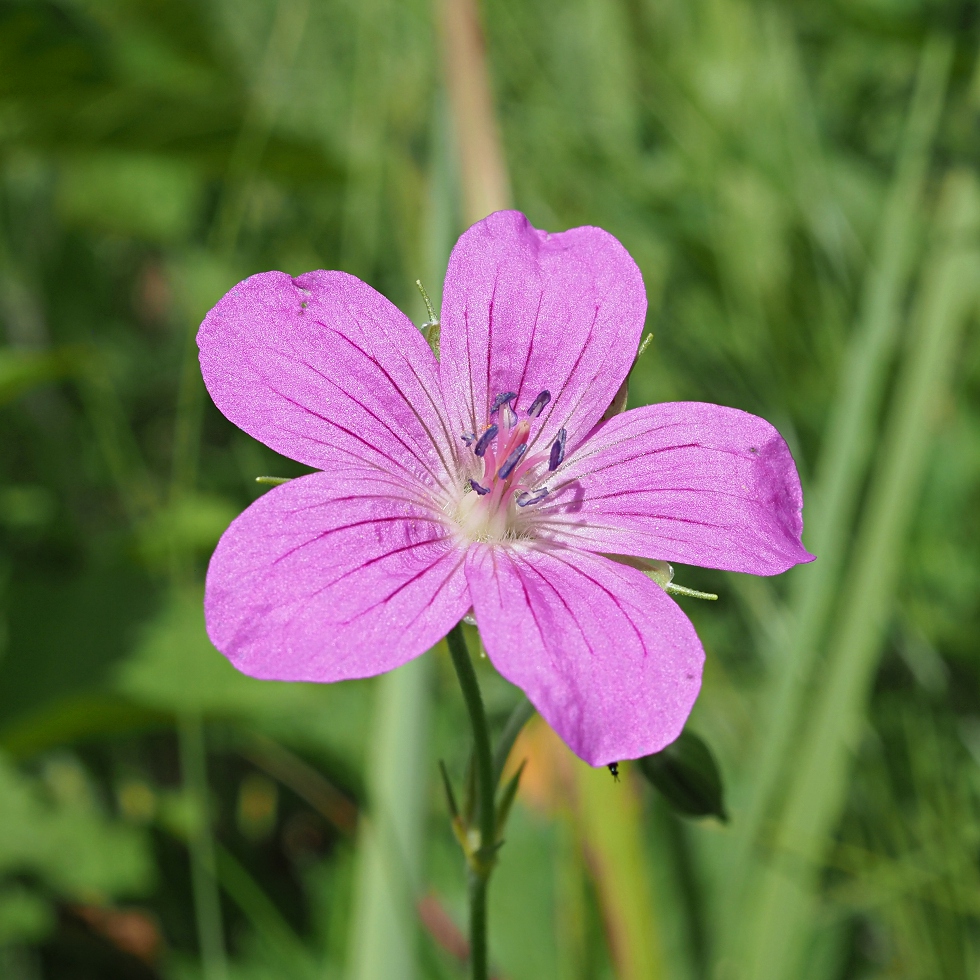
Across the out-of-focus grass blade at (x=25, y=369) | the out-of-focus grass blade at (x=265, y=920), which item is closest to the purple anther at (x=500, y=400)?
the out-of-focus grass blade at (x=25, y=369)

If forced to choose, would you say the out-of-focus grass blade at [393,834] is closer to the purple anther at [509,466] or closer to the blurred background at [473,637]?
the blurred background at [473,637]

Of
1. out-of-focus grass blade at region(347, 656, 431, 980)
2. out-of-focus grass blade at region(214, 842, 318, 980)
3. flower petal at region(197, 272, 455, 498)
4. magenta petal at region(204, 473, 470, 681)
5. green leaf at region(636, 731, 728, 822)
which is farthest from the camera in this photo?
out-of-focus grass blade at region(214, 842, 318, 980)

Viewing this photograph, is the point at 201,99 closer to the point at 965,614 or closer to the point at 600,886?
the point at 600,886

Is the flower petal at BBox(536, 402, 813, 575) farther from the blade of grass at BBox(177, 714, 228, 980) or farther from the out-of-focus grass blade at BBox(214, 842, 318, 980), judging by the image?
the out-of-focus grass blade at BBox(214, 842, 318, 980)

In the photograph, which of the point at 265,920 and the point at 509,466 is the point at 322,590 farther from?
the point at 265,920

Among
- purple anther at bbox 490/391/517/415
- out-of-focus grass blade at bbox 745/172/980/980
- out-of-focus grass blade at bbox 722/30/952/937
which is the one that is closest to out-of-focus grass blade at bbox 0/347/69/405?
purple anther at bbox 490/391/517/415

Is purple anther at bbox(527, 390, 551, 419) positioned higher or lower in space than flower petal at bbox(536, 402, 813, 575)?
higher

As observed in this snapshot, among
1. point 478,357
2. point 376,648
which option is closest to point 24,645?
point 478,357
